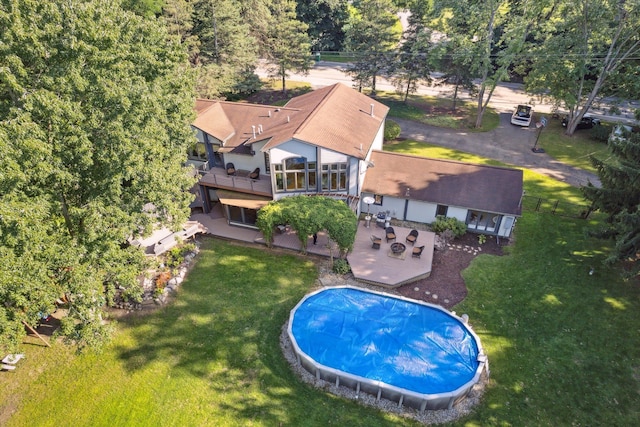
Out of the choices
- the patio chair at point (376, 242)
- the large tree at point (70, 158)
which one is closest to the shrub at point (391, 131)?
the patio chair at point (376, 242)

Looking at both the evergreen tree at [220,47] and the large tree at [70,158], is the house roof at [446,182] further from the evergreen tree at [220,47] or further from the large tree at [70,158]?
the evergreen tree at [220,47]

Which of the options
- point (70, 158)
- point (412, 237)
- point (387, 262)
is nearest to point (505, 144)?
point (412, 237)

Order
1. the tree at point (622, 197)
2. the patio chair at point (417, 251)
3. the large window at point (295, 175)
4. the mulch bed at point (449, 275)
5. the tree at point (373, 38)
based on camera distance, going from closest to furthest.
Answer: the tree at point (622, 197), the mulch bed at point (449, 275), the patio chair at point (417, 251), the large window at point (295, 175), the tree at point (373, 38)

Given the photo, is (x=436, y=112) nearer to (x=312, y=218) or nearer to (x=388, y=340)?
(x=312, y=218)

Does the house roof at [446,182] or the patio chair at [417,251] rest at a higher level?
the house roof at [446,182]

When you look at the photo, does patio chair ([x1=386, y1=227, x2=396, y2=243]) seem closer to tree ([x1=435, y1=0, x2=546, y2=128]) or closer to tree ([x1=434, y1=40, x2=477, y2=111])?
tree ([x1=435, y1=0, x2=546, y2=128])

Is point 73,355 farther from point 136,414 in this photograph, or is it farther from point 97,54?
point 97,54

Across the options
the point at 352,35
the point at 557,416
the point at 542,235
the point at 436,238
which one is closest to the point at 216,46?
the point at 352,35
